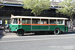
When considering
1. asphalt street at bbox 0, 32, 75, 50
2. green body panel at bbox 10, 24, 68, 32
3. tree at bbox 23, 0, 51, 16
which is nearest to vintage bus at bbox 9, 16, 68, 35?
green body panel at bbox 10, 24, 68, 32

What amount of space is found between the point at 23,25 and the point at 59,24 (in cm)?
507

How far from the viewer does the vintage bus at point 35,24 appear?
1290cm

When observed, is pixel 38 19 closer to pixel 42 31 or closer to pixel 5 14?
pixel 42 31

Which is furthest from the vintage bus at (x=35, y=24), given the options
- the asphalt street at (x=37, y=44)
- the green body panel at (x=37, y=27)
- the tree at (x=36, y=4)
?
the asphalt street at (x=37, y=44)

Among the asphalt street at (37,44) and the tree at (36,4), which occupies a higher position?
the tree at (36,4)

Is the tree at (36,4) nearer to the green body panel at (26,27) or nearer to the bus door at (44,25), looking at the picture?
the bus door at (44,25)

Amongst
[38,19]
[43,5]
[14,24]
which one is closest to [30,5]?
[43,5]

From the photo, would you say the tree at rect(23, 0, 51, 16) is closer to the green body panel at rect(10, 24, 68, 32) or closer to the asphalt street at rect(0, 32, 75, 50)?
the green body panel at rect(10, 24, 68, 32)

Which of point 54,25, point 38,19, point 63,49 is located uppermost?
point 38,19

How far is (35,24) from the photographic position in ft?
44.2

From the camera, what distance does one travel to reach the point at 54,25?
46.7ft

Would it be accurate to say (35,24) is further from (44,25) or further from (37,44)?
(37,44)

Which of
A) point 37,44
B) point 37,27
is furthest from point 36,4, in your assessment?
point 37,44

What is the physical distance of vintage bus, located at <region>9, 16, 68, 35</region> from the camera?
12898 mm
